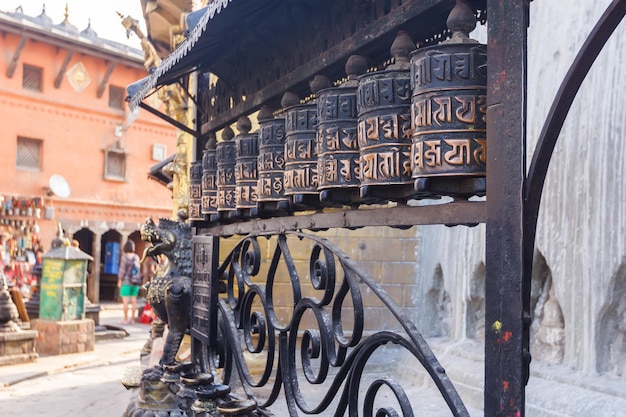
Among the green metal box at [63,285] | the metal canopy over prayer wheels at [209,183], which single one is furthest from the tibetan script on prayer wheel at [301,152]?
the green metal box at [63,285]

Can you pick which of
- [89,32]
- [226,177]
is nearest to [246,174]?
[226,177]

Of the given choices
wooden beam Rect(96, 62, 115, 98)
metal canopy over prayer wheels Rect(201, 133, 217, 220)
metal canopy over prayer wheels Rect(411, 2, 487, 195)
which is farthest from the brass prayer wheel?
wooden beam Rect(96, 62, 115, 98)

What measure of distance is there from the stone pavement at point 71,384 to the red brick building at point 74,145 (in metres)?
7.60

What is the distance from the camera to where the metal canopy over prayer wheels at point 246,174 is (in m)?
3.06

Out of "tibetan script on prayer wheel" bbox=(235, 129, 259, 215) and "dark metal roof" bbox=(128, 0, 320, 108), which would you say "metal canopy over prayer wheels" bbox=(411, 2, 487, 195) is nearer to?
"dark metal roof" bbox=(128, 0, 320, 108)

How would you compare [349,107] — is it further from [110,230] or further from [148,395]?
[110,230]

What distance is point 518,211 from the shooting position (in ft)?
5.11

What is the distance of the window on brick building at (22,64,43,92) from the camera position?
1889 centimetres

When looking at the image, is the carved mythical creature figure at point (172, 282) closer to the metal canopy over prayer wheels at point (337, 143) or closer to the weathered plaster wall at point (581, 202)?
the weathered plaster wall at point (581, 202)

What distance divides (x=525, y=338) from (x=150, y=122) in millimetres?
21111

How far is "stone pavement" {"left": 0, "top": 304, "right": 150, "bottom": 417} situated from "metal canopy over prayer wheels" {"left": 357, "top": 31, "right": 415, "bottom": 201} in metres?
4.63

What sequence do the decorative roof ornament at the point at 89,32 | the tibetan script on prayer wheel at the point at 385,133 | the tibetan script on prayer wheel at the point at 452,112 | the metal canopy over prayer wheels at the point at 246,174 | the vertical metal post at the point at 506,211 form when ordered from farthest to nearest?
the decorative roof ornament at the point at 89,32 → the metal canopy over prayer wheels at the point at 246,174 → the tibetan script on prayer wheel at the point at 385,133 → the tibetan script on prayer wheel at the point at 452,112 → the vertical metal post at the point at 506,211

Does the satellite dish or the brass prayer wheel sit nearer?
the brass prayer wheel

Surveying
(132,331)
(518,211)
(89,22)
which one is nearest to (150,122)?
(89,22)
